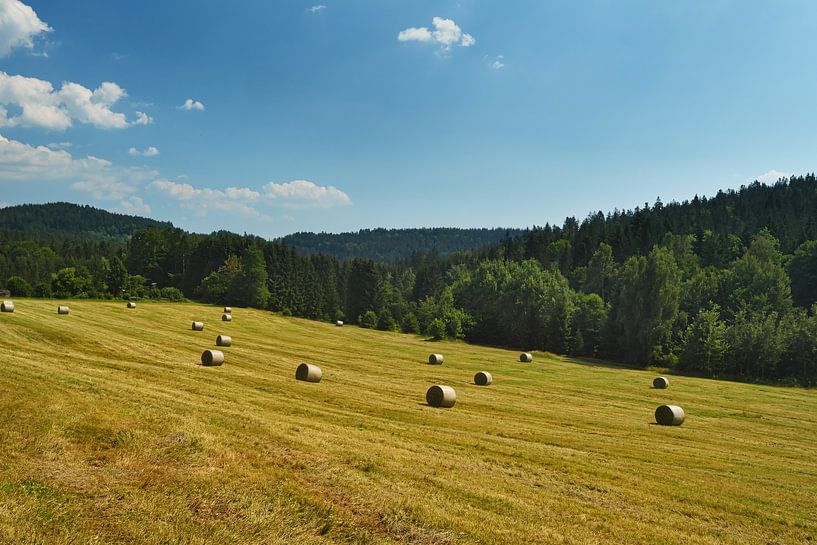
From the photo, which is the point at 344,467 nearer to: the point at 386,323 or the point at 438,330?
the point at 438,330

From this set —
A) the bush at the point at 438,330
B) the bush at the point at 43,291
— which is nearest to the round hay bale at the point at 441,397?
the bush at the point at 438,330

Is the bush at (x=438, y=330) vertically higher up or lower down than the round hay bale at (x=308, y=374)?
lower down

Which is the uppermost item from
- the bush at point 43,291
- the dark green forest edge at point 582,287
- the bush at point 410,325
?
the dark green forest edge at point 582,287

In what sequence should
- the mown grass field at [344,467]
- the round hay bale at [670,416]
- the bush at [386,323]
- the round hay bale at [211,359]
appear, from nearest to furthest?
the mown grass field at [344,467] < the round hay bale at [670,416] < the round hay bale at [211,359] < the bush at [386,323]

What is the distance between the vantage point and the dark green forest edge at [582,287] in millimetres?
68688

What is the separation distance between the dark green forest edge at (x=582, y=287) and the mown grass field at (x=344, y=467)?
45596 mm

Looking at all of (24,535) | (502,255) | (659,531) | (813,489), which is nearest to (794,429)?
(813,489)

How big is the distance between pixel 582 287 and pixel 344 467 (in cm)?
11565

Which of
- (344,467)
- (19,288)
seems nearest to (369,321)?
(19,288)

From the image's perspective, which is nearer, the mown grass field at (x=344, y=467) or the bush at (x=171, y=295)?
the mown grass field at (x=344, y=467)

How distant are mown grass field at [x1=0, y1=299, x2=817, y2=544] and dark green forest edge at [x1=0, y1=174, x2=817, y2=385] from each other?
4560 centimetres

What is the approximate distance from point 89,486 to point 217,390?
12427mm

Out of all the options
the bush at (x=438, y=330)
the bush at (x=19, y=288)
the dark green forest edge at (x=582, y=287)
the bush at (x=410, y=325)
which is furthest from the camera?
the bush at (x=410, y=325)

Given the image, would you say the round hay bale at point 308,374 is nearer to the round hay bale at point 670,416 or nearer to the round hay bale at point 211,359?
the round hay bale at point 211,359
